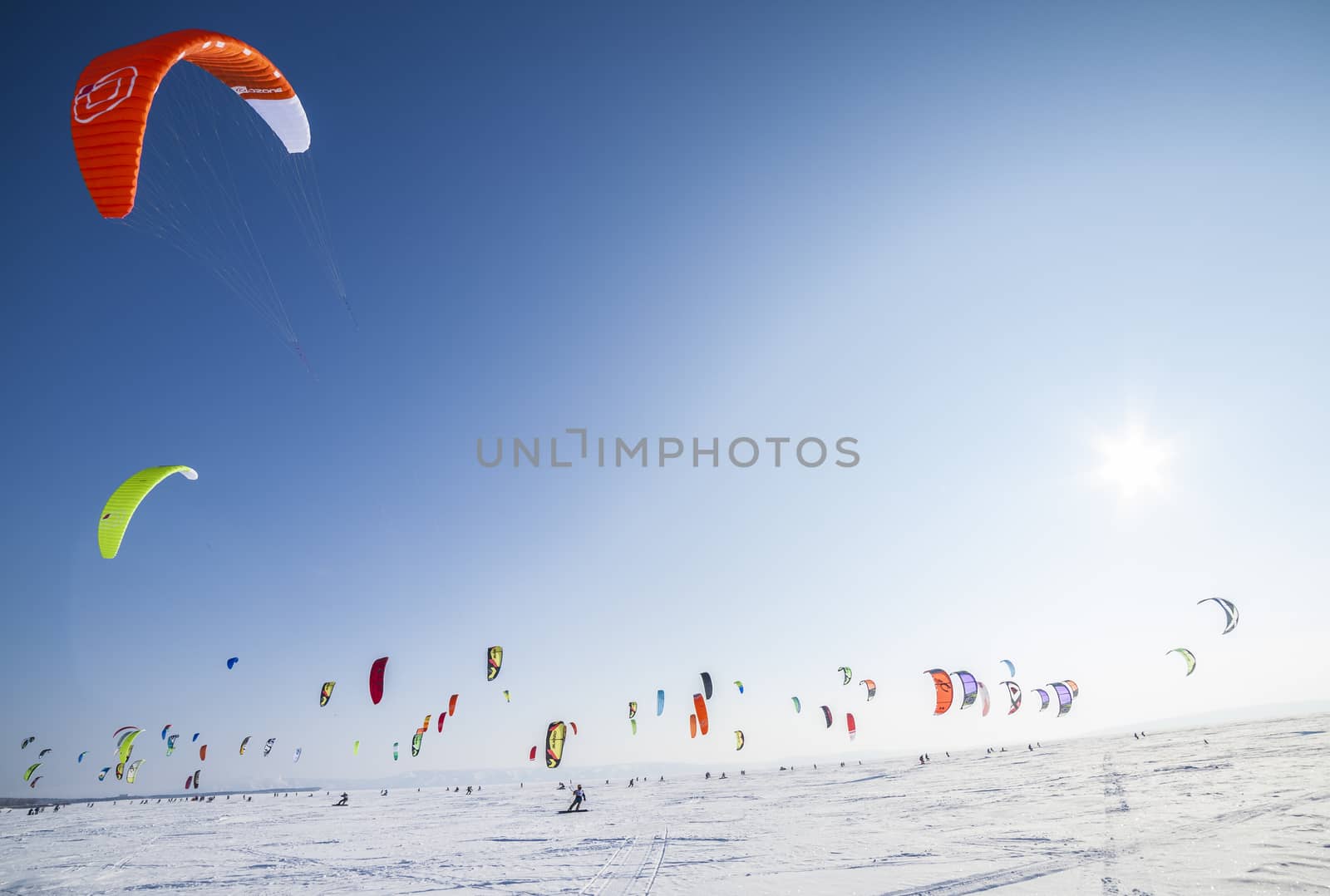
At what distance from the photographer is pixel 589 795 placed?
3641 centimetres

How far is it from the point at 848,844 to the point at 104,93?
1778cm

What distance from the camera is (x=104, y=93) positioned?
24.3ft

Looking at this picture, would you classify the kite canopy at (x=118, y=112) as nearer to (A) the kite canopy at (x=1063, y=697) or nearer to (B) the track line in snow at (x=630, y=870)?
(B) the track line in snow at (x=630, y=870)

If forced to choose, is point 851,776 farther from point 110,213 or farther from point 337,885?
point 110,213

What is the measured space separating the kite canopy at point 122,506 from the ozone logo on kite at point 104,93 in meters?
7.89

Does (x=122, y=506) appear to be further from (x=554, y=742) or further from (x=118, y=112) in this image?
(x=554, y=742)

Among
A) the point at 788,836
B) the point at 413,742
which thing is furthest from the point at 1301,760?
the point at 413,742

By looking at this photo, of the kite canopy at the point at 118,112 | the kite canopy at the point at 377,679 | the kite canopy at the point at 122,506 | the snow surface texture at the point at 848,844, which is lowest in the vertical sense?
the snow surface texture at the point at 848,844

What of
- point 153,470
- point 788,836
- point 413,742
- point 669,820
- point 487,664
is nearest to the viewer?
point 153,470

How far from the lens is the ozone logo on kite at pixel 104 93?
24.0ft

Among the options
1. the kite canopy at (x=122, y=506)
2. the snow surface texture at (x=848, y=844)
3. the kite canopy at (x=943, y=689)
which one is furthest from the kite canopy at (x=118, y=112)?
the kite canopy at (x=943, y=689)

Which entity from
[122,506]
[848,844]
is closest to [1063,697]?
[848,844]

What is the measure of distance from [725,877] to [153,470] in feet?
46.7

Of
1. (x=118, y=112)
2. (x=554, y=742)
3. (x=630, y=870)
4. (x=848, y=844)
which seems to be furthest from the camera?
(x=554, y=742)
